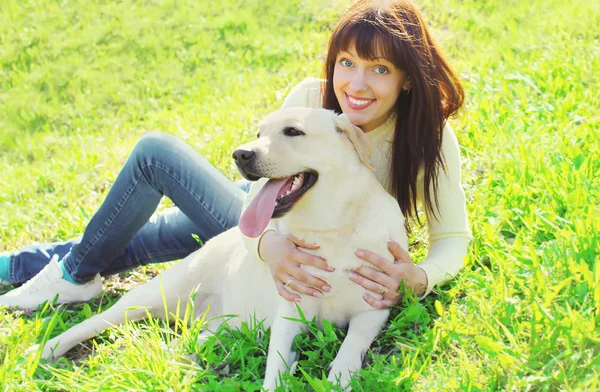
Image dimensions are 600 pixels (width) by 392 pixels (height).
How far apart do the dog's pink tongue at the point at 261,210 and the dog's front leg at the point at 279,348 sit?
418 millimetres

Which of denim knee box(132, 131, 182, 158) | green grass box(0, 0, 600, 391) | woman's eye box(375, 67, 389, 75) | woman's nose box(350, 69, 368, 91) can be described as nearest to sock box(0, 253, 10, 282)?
green grass box(0, 0, 600, 391)

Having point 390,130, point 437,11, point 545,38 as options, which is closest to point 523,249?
point 390,130

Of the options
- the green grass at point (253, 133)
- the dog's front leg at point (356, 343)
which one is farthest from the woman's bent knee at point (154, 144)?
the dog's front leg at point (356, 343)

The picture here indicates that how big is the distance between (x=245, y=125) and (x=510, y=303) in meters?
3.72

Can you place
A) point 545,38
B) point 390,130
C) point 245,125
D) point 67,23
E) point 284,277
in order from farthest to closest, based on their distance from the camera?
1. point 67,23
2. point 545,38
3. point 245,125
4. point 390,130
5. point 284,277

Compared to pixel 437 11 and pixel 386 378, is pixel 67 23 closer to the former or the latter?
pixel 437 11

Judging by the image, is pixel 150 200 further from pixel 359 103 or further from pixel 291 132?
pixel 359 103

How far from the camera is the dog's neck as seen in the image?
8.75 ft

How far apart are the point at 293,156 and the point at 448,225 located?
3.06 feet

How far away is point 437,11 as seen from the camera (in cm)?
752

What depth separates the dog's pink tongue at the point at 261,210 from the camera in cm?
257

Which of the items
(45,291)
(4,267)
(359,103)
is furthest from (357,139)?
(4,267)

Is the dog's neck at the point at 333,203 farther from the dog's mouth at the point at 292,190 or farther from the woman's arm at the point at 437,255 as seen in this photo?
the woman's arm at the point at 437,255

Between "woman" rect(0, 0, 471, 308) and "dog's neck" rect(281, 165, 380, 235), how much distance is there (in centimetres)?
12
